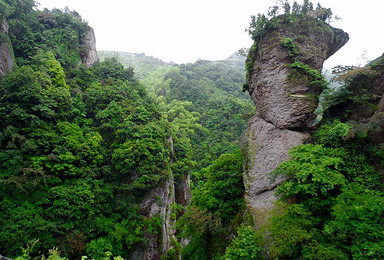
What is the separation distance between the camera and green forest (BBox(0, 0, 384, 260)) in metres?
6.47

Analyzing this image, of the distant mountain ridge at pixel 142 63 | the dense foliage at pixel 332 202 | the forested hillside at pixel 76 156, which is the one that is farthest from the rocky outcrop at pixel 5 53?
the distant mountain ridge at pixel 142 63

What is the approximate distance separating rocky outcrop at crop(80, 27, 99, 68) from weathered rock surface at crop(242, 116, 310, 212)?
24634mm

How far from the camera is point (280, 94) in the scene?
10812mm

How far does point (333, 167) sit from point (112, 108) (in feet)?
58.1

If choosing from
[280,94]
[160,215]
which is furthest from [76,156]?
[280,94]

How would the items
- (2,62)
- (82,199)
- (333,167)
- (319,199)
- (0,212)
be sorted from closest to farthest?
(319,199) < (333,167) < (0,212) < (82,199) < (2,62)

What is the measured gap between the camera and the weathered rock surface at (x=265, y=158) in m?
8.95

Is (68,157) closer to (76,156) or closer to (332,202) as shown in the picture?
(76,156)

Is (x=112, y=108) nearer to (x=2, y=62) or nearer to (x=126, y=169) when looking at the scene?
(x=126, y=169)

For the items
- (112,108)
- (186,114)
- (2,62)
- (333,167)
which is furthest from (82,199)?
(186,114)

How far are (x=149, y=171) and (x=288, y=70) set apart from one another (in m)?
12.6

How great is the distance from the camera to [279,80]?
1109cm

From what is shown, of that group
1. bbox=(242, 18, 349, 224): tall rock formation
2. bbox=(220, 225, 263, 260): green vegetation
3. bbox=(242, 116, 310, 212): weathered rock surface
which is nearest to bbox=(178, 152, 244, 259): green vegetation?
bbox=(242, 116, 310, 212): weathered rock surface

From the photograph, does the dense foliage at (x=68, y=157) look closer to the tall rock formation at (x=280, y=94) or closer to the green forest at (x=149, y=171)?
the green forest at (x=149, y=171)
